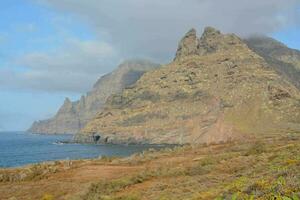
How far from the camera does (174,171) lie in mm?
29156

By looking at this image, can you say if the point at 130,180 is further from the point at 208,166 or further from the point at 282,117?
the point at 282,117

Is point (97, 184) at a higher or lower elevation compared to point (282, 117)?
lower

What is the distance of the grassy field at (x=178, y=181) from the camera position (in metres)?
14.8

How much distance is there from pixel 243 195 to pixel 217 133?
179107 millimetres

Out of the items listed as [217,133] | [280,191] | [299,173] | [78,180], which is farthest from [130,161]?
[217,133]

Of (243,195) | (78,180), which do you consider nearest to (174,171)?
(78,180)

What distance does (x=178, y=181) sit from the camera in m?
24.4

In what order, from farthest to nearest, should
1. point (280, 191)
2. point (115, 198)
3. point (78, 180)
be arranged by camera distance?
point (78, 180)
point (115, 198)
point (280, 191)

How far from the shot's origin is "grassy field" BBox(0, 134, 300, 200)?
1477 centimetres

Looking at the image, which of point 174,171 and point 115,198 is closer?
point 115,198

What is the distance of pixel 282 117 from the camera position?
190500mm

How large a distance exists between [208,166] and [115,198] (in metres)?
9.01

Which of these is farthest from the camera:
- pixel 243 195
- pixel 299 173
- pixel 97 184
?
pixel 97 184

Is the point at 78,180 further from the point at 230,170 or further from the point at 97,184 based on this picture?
the point at 230,170
